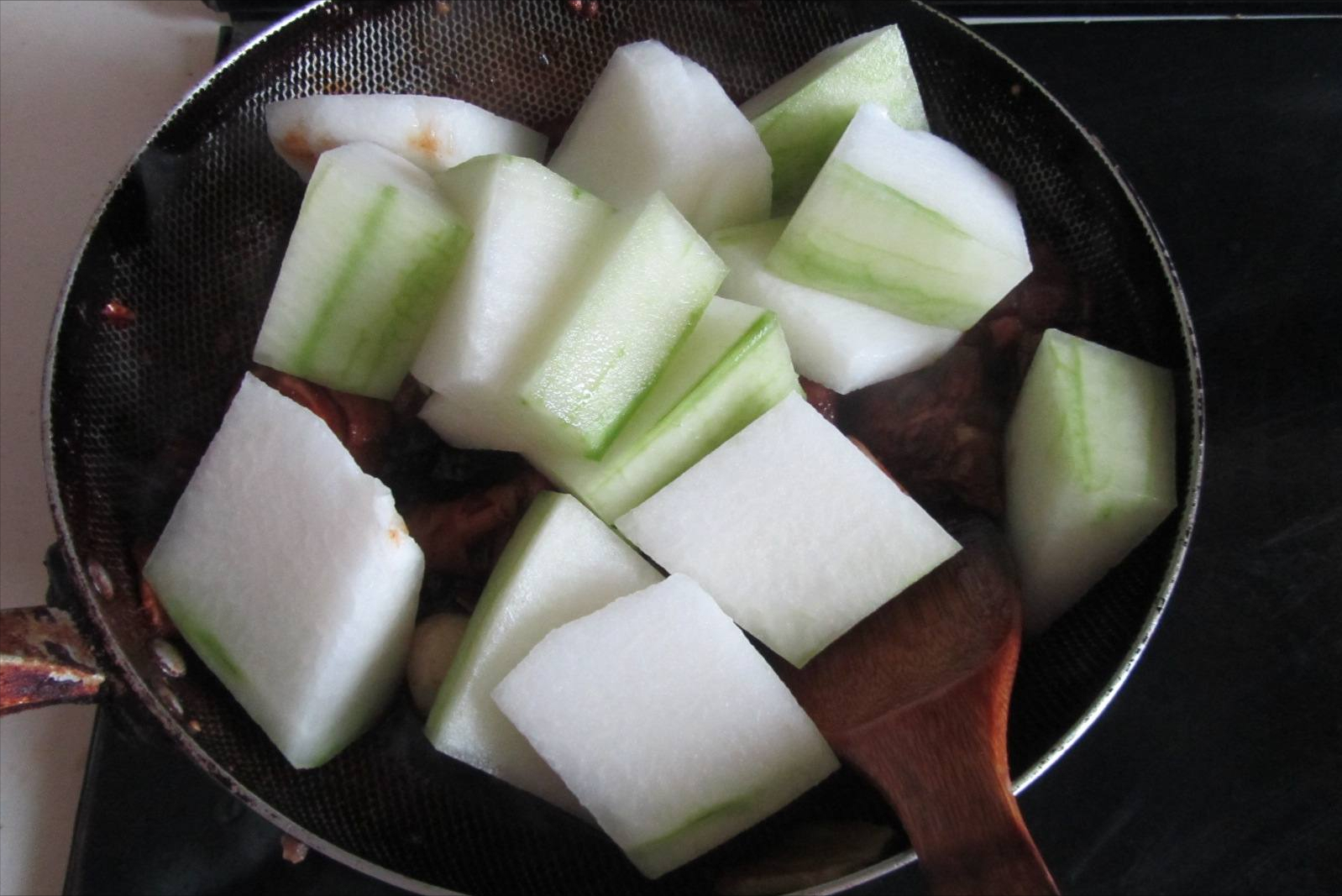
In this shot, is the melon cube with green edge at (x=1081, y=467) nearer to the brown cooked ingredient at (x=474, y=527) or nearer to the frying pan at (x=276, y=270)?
the frying pan at (x=276, y=270)

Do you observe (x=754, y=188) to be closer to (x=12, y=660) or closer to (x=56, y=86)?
(x=12, y=660)

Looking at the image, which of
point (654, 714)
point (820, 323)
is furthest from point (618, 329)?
point (654, 714)

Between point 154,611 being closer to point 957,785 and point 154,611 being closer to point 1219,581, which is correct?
point 957,785

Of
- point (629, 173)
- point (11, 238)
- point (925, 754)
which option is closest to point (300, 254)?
point (629, 173)

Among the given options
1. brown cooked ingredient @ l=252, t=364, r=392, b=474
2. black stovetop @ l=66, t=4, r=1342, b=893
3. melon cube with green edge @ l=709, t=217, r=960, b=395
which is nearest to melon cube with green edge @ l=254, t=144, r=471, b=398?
brown cooked ingredient @ l=252, t=364, r=392, b=474

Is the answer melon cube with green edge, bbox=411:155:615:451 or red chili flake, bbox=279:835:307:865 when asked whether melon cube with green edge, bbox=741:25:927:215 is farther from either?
red chili flake, bbox=279:835:307:865

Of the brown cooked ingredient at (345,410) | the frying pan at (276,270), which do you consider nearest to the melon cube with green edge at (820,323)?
the frying pan at (276,270)
